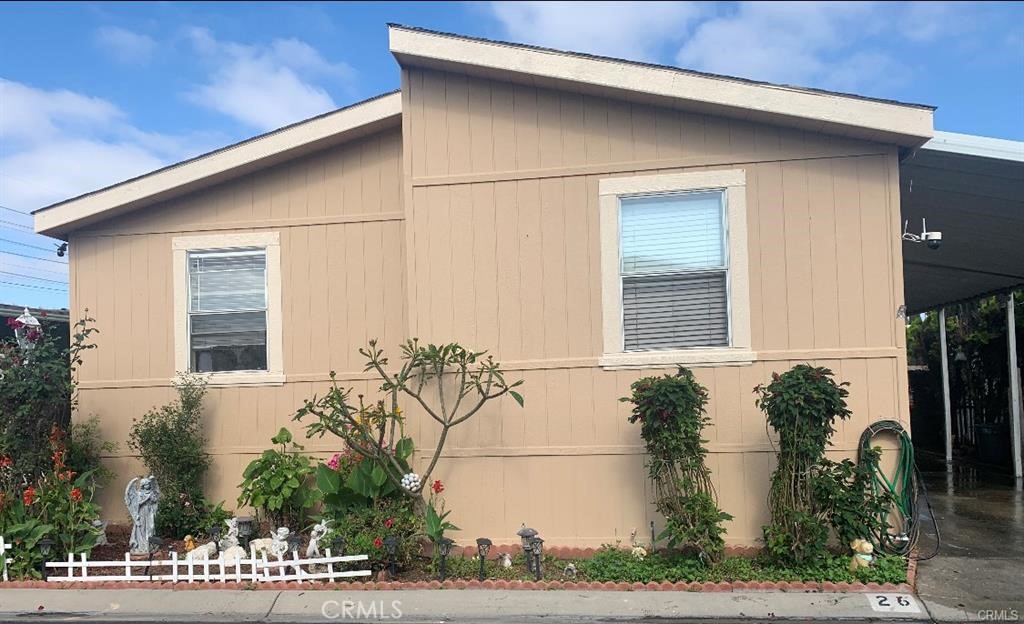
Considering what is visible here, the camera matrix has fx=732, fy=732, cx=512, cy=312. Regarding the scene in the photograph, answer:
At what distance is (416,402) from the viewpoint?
21.8 ft

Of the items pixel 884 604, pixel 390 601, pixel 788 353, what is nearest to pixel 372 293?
pixel 390 601

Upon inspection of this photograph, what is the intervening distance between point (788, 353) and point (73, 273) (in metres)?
7.10

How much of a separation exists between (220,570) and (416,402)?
6.80 ft

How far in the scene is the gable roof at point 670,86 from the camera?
18.9 feet

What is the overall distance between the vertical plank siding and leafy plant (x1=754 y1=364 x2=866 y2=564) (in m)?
0.51

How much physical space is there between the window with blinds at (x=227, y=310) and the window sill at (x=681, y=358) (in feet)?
11.6

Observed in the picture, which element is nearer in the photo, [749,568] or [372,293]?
[749,568]

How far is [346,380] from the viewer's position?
7.16 m

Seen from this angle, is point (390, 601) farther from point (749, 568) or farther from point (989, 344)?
point (989, 344)

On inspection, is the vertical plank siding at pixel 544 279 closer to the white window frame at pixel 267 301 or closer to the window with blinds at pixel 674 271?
the white window frame at pixel 267 301

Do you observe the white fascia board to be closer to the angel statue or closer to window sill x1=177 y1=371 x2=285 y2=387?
window sill x1=177 y1=371 x2=285 y2=387

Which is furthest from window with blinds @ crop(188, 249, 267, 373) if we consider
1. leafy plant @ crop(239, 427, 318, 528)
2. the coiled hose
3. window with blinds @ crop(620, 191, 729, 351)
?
the coiled hose

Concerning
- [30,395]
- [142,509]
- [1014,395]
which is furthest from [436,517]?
[1014,395]

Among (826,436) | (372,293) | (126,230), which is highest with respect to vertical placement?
(126,230)
